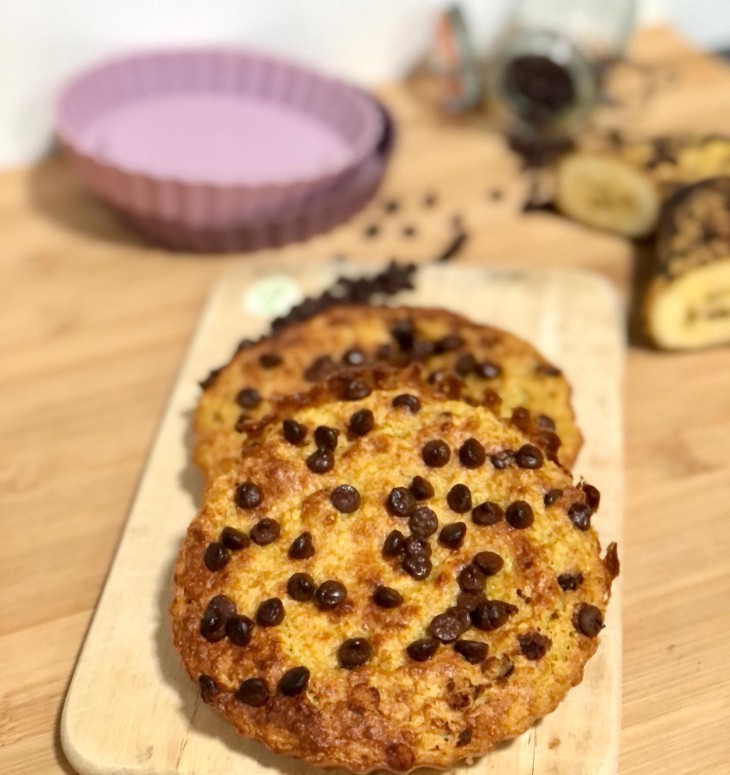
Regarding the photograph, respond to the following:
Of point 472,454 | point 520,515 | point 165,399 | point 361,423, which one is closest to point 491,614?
point 520,515

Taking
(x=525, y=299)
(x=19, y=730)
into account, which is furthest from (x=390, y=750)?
(x=525, y=299)

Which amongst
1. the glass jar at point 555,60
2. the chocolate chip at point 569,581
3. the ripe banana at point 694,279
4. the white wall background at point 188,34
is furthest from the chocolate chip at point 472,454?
the white wall background at point 188,34

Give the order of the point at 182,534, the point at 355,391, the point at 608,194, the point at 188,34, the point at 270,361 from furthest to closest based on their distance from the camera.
→ the point at 188,34
the point at 608,194
the point at 270,361
the point at 182,534
the point at 355,391

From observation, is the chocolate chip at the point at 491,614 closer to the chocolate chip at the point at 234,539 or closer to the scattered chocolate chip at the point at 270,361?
the chocolate chip at the point at 234,539

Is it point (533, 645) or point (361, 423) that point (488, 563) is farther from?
point (361, 423)

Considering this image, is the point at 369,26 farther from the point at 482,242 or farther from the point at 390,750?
the point at 390,750
